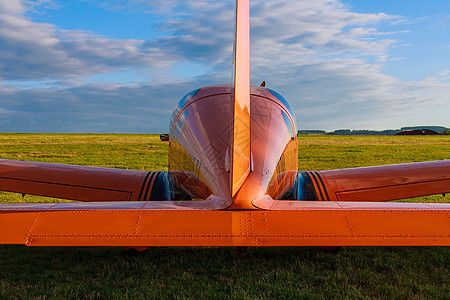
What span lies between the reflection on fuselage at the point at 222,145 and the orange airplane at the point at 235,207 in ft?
0.05

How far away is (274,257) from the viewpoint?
188 inches

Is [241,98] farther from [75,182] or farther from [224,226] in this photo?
[75,182]

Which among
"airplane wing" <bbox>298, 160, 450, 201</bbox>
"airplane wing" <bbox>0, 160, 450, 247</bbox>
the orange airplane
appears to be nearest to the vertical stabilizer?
the orange airplane

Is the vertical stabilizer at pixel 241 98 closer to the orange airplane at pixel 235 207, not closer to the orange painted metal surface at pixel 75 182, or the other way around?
the orange airplane at pixel 235 207

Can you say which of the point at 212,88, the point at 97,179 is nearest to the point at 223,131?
the point at 212,88

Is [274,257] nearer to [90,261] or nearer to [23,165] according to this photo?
[90,261]

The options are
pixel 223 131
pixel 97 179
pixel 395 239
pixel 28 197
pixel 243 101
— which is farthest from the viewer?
pixel 28 197

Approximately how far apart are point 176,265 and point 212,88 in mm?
2440

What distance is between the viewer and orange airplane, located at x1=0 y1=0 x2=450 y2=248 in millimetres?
2791

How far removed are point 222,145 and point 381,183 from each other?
10.0 ft

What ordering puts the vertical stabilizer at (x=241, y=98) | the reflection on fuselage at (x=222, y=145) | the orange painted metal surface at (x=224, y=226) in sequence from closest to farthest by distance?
1. the orange painted metal surface at (x=224, y=226)
2. the vertical stabilizer at (x=241, y=98)
3. the reflection on fuselage at (x=222, y=145)

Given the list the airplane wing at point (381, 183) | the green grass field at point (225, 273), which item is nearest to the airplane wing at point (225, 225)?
the green grass field at point (225, 273)

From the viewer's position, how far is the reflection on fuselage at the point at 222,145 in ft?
13.2

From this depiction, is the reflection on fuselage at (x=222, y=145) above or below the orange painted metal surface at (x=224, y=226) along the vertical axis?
above
